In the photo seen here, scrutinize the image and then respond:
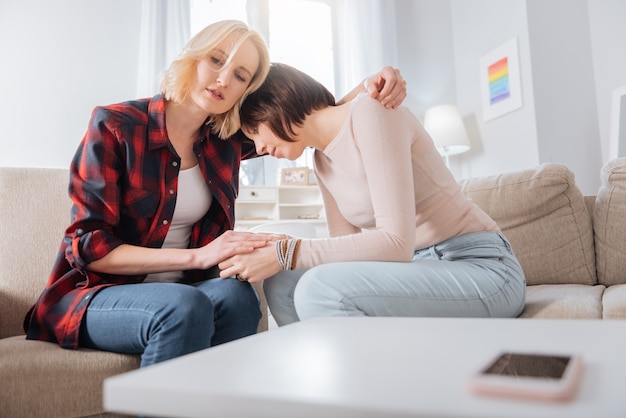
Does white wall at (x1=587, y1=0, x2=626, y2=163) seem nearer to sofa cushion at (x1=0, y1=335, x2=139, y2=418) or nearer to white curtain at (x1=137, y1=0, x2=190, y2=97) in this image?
white curtain at (x1=137, y1=0, x2=190, y2=97)

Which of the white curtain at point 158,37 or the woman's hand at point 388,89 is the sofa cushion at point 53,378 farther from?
the white curtain at point 158,37

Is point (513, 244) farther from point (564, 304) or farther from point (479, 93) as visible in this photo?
point (479, 93)

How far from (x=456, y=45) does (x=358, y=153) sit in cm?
340

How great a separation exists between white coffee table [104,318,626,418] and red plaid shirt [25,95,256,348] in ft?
2.11

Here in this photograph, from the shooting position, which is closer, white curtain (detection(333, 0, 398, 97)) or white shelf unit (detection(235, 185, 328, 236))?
white shelf unit (detection(235, 185, 328, 236))

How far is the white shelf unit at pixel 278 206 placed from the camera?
343cm

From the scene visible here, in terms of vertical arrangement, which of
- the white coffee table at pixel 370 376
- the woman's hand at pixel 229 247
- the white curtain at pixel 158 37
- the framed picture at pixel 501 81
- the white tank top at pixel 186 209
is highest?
the white curtain at pixel 158 37

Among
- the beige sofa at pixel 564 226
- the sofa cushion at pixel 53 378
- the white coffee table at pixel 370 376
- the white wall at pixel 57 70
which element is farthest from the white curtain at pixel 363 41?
the white coffee table at pixel 370 376

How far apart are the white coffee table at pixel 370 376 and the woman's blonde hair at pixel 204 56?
0.82 metres

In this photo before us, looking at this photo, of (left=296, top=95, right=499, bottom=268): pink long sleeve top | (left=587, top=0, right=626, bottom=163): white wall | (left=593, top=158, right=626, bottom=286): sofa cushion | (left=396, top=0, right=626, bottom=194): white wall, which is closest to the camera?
(left=296, top=95, right=499, bottom=268): pink long sleeve top

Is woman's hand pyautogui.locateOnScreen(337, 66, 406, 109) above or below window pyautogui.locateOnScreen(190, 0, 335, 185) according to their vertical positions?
below

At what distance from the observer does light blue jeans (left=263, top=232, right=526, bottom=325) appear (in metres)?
0.99

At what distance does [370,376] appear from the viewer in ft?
1.46

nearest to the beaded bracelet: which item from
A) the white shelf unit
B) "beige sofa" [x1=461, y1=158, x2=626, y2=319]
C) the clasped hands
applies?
the clasped hands
